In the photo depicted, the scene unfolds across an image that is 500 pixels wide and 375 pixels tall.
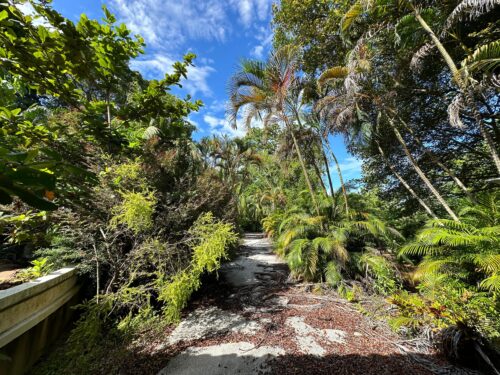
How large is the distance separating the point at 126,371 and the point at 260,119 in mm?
6342

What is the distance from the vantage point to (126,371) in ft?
9.41

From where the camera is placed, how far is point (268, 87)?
6.33 m

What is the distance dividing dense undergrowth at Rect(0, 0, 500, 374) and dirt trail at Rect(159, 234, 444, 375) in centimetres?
47

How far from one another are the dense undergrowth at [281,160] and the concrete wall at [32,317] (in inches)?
11.9

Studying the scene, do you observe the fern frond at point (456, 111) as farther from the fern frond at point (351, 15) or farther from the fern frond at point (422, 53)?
the fern frond at point (351, 15)

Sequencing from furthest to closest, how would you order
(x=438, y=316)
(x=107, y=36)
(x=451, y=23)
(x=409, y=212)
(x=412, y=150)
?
(x=409, y=212) < (x=412, y=150) < (x=451, y=23) < (x=438, y=316) < (x=107, y=36)

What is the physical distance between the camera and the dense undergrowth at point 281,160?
138 cm

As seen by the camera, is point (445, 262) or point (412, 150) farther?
point (412, 150)

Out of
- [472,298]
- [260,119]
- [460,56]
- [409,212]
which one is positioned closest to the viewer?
[472,298]

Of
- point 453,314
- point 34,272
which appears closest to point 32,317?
point 34,272

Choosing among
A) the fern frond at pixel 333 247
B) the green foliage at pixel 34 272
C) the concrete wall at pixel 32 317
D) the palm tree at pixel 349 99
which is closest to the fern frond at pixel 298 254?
the fern frond at pixel 333 247

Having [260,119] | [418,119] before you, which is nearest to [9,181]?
[260,119]

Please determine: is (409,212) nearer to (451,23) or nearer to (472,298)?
(472,298)

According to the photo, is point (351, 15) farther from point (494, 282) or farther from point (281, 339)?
point (281, 339)
